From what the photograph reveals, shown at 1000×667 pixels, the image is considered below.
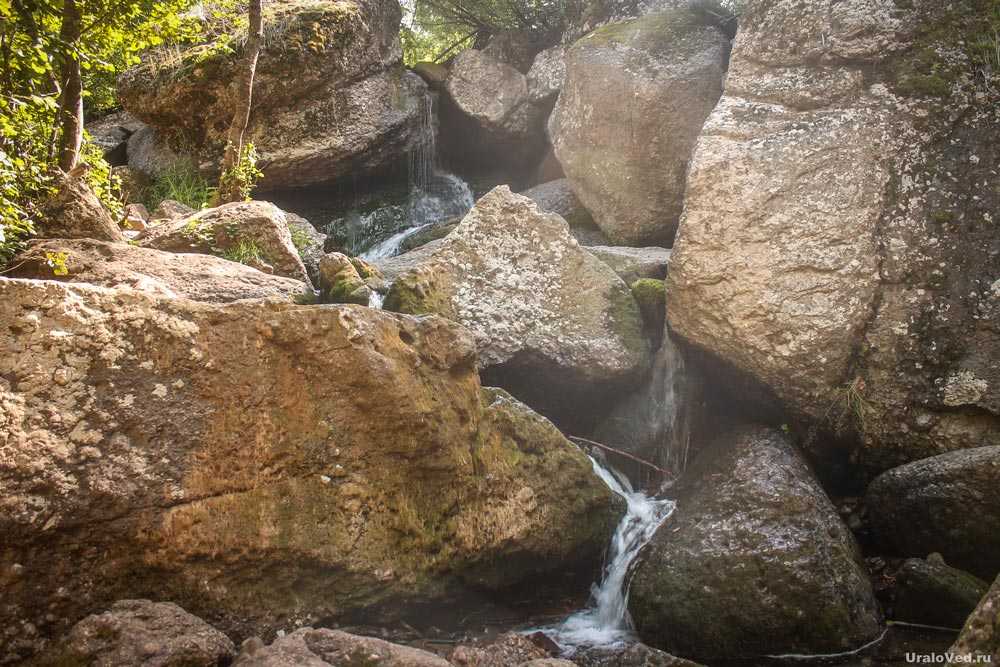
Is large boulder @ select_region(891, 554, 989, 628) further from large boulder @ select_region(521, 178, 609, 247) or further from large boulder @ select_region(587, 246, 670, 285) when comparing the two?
large boulder @ select_region(521, 178, 609, 247)

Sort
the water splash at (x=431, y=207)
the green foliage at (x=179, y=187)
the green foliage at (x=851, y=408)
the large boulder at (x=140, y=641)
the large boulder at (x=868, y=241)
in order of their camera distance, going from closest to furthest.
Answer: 1. the large boulder at (x=140, y=641)
2. the large boulder at (x=868, y=241)
3. the green foliage at (x=851, y=408)
4. the green foliage at (x=179, y=187)
5. the water splash at (x=431, y=207)

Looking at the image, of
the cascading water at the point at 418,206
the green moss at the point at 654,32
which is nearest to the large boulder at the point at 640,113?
the green moss at the point at 654,32

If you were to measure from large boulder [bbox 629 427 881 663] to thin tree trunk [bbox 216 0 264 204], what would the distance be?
24.4 ft

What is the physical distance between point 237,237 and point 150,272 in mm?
1627

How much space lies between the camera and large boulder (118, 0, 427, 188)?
1144 cm

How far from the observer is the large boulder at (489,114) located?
13250 millimetres

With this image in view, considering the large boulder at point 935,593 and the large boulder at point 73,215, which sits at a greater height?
the large boulder at point 73,215

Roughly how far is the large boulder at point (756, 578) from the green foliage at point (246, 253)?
4.78 m

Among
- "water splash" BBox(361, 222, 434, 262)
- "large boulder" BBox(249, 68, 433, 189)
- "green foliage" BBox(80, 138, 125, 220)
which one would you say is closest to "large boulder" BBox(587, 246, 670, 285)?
"water splash" BBox(361, 222, 434, 262)

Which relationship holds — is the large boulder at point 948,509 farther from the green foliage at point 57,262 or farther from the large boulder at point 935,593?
the green foliage at point 57,262

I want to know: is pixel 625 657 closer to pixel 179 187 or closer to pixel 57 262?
pixel 57 262

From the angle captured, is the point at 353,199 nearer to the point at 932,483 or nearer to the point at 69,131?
the point at 69,131

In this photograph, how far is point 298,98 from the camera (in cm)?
1199

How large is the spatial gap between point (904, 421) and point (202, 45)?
479 inches
